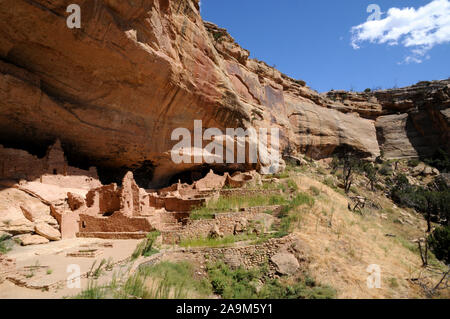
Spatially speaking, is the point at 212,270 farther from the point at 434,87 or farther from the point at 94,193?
the point at 434,87

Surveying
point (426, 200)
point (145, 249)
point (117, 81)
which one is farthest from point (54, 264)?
point (426, 200)

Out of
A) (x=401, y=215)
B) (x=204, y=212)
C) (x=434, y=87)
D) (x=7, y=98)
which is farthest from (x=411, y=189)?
(x=7, y=98)

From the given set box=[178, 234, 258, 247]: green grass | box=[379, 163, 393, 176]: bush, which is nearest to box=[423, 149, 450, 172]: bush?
box=[379, 163, 393, 176]: bush

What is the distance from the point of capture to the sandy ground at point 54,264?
5.86m

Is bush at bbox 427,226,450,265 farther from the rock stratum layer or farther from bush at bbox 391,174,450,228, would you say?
the rock stratum layer

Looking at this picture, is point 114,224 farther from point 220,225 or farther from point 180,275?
point 180,275

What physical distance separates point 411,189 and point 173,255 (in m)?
26.3

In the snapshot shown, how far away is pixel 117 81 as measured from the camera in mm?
13016

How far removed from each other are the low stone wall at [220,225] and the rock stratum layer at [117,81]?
6700mm

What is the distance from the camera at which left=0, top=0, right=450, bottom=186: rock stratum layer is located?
410 inches

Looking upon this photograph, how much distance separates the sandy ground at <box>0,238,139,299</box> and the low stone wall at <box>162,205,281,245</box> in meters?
1.38

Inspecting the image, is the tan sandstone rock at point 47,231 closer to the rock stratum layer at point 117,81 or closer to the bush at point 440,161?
the rock stratum layer at point 117,81

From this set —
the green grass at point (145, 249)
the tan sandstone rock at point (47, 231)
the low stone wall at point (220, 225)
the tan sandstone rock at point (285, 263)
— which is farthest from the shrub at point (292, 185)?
the tan sandstone rock at point (47, 231)

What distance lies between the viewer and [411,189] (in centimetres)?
2731
